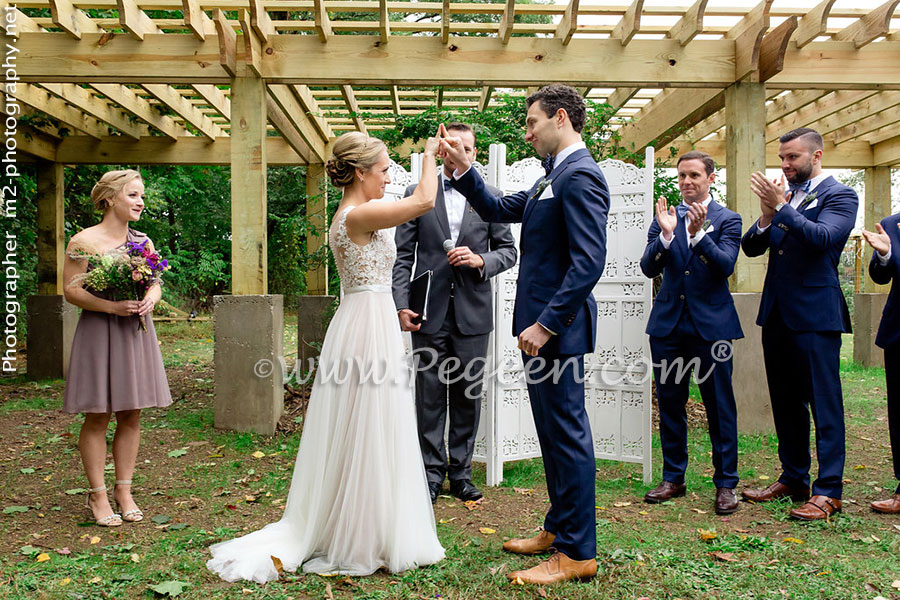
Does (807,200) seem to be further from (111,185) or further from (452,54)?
(111,185)

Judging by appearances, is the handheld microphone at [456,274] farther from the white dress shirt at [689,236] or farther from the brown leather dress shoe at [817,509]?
the brown leather dress shoe at [817,509]

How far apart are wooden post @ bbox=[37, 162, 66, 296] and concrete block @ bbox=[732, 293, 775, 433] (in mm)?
9616

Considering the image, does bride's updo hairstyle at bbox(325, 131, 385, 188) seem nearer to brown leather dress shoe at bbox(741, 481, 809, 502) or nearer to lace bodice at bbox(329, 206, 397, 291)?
lace bodice at bbox(329, 206, 397, 291)

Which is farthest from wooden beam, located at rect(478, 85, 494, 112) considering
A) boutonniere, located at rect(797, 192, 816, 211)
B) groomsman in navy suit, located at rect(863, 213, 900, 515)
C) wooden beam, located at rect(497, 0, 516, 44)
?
groomsman in navy suit, located at rect(863, 213, 900, 515)

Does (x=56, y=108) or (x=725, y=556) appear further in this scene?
(x=56, y=108)

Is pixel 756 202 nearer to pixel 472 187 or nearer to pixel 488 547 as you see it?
pixel 472 187

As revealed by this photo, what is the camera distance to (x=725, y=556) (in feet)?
11.3

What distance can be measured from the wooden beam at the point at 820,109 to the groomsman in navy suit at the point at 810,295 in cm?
522

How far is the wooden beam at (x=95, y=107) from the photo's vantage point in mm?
7969

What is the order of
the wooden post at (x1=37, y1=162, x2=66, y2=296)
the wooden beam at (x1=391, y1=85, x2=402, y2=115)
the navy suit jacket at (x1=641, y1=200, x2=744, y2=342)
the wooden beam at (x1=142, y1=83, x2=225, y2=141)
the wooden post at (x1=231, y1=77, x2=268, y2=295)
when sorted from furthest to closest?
the wooden post at (x1=37, y1=162, x2=66, y2=296), the wooden beam at (x1=391, y1=85, x2=402, y2=115), the wooden beam at (x1=142, y1=83, x2=225, y2=141), the wooden post at (x1=231, y1=77, x2=268, y2=295), the navy suit jacket at (x1=641, y1=200, x2=744, y2=342)

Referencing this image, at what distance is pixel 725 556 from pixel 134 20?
6365mm

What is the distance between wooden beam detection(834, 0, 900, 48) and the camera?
6.16 metres

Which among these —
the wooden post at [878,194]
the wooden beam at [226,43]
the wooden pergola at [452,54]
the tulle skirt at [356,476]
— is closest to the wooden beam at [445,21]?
the wooden pergola at [452,54]

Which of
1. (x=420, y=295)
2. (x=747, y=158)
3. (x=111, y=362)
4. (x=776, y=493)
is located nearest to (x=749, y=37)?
(x=747, y=158)
